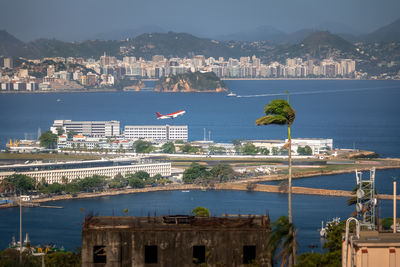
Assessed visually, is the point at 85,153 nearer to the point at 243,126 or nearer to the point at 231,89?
the point at 243,126

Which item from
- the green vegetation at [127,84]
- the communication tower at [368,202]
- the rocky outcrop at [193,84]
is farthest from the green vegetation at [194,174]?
the green vegetation at [127,84]

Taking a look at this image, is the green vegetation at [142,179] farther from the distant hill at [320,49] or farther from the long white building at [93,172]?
the distant hill at [320,49]

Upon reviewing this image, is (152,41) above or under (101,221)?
above

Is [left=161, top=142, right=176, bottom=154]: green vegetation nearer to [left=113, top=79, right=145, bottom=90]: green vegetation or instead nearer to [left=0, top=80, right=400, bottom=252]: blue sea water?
[left=0, top=80, right=400, bottom=252]: blue sea water

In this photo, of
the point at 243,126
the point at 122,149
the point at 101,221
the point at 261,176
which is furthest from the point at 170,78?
the point at 101,221

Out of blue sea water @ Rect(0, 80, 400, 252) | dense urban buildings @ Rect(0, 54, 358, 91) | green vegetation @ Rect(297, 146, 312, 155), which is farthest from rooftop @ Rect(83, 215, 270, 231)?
dense urban buildings @ Rect(0, 54, 358, 91)

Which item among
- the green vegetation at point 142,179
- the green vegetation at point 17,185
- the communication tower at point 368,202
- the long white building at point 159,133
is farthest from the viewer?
the long white building at point 159,133
